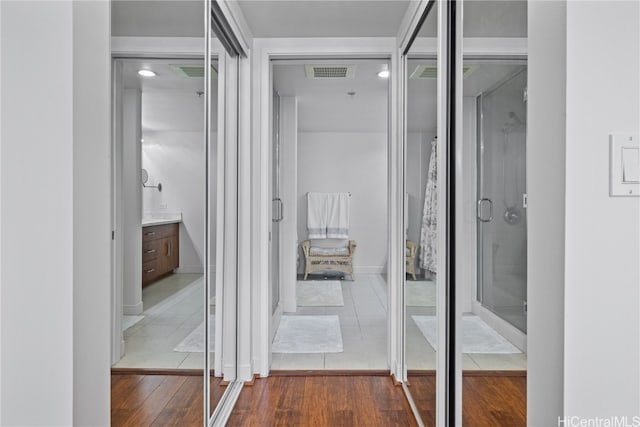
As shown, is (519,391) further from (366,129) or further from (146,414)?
(366,129)

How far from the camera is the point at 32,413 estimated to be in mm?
823

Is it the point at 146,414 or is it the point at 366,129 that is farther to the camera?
the point at 366,129

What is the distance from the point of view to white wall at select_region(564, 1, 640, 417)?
87 cm

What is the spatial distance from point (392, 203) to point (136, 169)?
6.60ft

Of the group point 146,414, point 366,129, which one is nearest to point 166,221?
point 146,414

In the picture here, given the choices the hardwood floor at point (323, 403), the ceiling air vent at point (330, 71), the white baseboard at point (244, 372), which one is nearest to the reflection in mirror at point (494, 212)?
the hardwood floor at point (323, 403)

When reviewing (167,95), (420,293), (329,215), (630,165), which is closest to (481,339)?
(630,165)

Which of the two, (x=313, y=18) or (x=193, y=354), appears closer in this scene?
(x=193, y=354)

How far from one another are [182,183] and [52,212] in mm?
921

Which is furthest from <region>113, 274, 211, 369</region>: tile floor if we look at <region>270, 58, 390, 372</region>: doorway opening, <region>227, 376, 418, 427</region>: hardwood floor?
<region>270, 58, 390, 372</region>: doorway opening

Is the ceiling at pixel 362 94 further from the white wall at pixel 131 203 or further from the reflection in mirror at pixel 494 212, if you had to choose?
the white wall at pixel 131 203

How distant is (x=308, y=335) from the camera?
3.96 metres

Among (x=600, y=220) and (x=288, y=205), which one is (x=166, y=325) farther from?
(x=288, y=205)

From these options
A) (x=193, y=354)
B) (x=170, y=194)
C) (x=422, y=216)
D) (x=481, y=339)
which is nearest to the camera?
(x=481, y=339)
